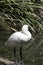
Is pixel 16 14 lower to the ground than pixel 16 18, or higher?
higher

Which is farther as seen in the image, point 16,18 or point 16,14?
point 16,14

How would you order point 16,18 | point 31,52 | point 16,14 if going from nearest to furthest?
1. point 31,52
2. point 16,18
3. point 16,14

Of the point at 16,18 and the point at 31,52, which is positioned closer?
the point at 31,52

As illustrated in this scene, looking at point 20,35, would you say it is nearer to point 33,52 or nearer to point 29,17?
point 33,52

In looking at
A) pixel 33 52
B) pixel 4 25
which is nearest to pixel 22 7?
pixel 4 25

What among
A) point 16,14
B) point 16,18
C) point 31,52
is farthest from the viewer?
point 16,14

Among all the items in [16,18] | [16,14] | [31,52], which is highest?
[16,14]

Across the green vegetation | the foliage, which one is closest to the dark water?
the green vegetation

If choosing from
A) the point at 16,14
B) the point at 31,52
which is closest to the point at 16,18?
the point at 16,14

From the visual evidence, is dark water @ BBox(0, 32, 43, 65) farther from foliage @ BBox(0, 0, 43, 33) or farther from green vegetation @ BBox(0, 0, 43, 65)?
foliage @ BBox(0, 0, 43, 33)

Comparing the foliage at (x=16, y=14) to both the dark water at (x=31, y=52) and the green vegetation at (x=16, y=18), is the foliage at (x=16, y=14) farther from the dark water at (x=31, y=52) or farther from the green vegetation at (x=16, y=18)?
the dark water at (x=31, y=52)

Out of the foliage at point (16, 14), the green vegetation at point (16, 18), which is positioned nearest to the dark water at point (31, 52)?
the green vegetation at point (16, 18)

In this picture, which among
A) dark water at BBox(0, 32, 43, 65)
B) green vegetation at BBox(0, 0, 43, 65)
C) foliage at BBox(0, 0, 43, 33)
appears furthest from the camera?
foliage at BBox(0, 0, 43, 33)

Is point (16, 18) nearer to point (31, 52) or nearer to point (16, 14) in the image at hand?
point (16, 14)
